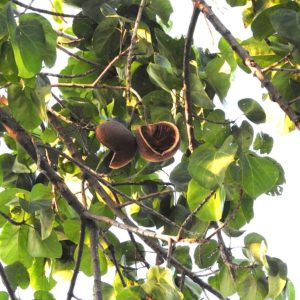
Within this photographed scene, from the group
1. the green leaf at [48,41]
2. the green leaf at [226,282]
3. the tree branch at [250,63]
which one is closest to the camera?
the tree branch at [250,63]

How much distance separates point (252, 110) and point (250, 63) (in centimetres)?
22

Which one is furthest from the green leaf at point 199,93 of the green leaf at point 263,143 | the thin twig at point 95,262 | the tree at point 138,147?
the thin twig at point 95,262

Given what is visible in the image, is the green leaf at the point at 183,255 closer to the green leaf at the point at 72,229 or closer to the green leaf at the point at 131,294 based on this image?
the green leaf at the point at 72,229

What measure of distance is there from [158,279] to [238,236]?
1.63 ft

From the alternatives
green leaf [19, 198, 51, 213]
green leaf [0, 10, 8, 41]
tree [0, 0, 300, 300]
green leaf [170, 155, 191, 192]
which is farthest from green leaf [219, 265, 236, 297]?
green leaf [0, 10, 8, 41]

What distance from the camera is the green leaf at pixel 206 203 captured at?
4.20ft

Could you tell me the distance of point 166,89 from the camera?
140 cm

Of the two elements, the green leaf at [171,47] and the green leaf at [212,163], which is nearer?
the green leaf at [212,163]

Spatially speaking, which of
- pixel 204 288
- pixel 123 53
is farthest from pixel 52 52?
pixel 204 288

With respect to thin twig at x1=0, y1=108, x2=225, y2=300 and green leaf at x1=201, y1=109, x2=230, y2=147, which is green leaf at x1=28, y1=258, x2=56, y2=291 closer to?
thin twig at x1=0, y1=108, x2=225, y2=300

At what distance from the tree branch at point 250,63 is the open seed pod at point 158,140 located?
0.75ft

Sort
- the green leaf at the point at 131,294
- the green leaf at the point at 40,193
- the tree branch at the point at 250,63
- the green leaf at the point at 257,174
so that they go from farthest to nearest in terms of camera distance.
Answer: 1. the green leaf at the point at 40,193
2. the green leaf at the point at 257,174
3. the green leaf at the point at 131,294
4. the tree branch at the point at 250,63

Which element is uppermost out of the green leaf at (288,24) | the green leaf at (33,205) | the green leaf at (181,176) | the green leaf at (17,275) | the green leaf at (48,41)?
the green leaf at (288,24)

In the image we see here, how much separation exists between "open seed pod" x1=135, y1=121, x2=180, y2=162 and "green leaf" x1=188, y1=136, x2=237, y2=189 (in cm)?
13
